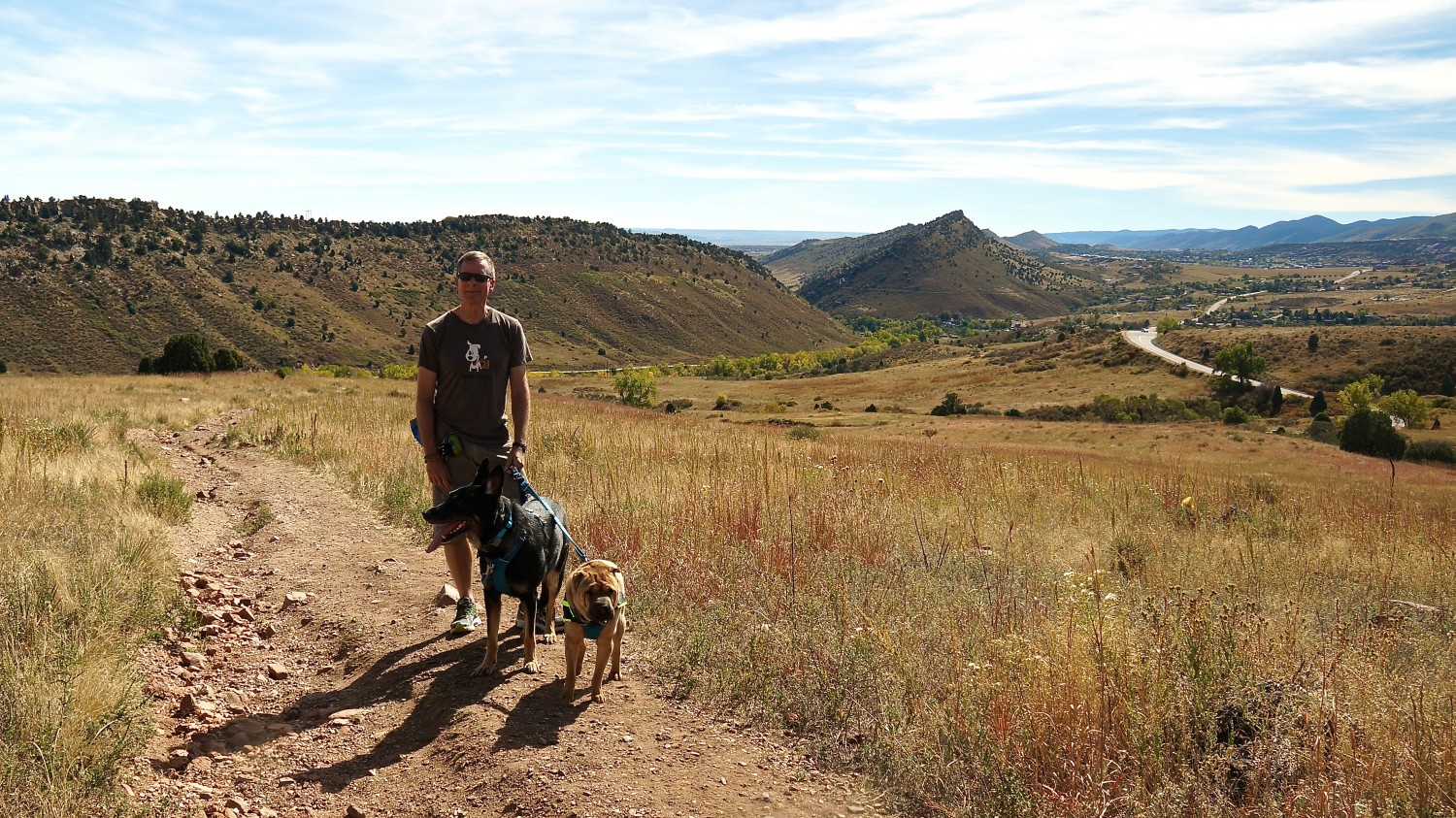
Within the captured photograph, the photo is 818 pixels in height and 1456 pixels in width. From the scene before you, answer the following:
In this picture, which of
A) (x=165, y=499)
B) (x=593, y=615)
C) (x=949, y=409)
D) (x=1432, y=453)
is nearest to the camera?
(x=593, y=615)

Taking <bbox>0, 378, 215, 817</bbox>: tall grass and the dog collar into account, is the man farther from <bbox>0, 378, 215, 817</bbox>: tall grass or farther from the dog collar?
<bbox>0, 378, 215, 817</bbox>: tall grass

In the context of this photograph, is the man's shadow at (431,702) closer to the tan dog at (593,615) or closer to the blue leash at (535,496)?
the tan dog at (593,615)

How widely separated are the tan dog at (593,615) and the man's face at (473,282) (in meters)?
1.89

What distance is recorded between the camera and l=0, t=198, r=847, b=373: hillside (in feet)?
290

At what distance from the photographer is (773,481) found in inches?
349

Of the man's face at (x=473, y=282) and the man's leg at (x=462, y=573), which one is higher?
the man's face at (x=473, y=282)

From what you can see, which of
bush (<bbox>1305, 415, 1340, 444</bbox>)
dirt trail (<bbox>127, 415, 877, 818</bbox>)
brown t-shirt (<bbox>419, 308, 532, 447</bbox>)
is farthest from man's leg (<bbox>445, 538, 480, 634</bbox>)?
bush (<bbox>1305, 415, 1340, 444</bbox>)

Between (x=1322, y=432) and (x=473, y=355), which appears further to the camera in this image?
(x=1322, y=432)

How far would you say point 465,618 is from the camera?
17.0 feet

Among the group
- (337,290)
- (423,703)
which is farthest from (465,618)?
(337,290)

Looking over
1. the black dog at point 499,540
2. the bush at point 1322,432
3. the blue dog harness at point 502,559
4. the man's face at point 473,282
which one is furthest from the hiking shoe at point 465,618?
the bush at point 1322,432

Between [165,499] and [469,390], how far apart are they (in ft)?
16.2

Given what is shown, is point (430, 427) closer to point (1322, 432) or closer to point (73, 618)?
point (73, 618)

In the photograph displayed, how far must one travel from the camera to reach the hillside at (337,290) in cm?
8838
